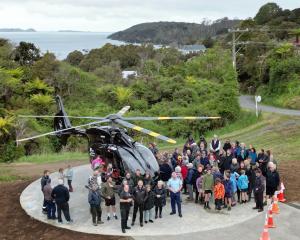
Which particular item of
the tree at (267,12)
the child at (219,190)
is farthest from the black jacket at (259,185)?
the tree at (267,12)

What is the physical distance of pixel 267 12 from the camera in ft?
315

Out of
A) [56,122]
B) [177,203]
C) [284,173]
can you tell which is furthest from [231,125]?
[177,203]

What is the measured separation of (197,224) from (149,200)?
1603mm

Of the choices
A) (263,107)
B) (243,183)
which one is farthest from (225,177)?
(263,107)

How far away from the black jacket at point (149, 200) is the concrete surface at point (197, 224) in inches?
22.0

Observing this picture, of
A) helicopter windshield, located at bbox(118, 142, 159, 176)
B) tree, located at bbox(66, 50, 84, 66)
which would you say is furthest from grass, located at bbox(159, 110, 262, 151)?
tree, located at bbox(66, 50, 84, 66)

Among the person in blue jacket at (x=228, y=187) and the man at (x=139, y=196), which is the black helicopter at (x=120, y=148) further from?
the person in blue jacket at (x=228, y=187)

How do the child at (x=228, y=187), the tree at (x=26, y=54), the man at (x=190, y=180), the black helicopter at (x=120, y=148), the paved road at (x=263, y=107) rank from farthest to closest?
1. the tree at (x=26, y=54)
2. the paved road at (x=263, y=107)
3. the black helicopter at (x=120, y=148)
4. the man at (x=190, y=180)
5. the child at (x=228, y=187)

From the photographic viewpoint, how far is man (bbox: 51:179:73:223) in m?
13.0

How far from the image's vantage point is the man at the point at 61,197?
511 inches

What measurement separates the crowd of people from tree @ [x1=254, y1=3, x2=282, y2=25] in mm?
83503

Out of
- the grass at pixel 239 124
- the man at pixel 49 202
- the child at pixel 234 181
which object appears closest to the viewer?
the man at pixel 49 202

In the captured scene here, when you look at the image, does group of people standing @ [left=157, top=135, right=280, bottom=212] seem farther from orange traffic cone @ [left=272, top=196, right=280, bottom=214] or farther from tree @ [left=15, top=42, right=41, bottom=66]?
tree @ [left=15, top=42, right=41, bottom=66]

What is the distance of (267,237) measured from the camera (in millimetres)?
11453
